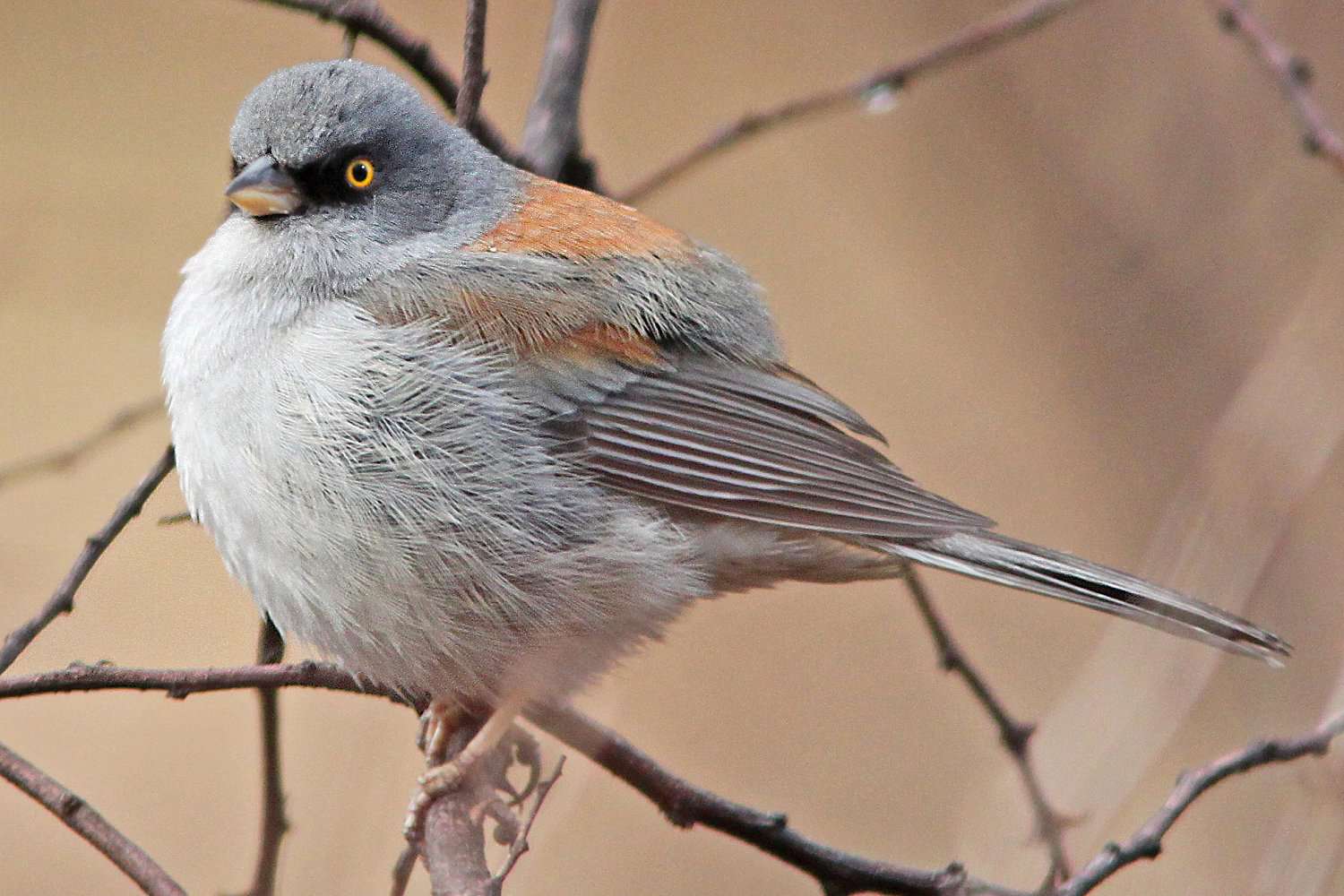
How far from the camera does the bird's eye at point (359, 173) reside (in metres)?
3.00

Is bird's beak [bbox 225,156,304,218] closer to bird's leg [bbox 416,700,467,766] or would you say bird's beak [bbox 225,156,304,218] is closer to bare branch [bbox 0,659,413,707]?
bare branch [bbox 0,659,413,707]

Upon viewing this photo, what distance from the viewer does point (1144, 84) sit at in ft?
15.3

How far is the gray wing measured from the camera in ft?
9.33

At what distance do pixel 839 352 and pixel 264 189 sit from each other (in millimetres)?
3001

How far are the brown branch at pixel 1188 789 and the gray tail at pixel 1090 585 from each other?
22 centimetres

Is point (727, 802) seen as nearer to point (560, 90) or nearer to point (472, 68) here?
point (472, 68)

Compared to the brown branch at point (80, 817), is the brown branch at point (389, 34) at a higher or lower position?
higher

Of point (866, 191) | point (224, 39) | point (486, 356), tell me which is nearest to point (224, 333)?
point (486, 356)

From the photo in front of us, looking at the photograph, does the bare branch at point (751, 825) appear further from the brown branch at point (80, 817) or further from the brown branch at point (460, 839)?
the brown branch at point (80, 817)

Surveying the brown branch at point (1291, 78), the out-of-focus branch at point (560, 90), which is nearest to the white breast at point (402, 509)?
the out-of-focus branch at point (560, 90)

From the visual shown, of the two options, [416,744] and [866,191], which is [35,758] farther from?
[866,191]

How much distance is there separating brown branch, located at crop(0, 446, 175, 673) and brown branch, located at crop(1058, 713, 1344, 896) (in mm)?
1695

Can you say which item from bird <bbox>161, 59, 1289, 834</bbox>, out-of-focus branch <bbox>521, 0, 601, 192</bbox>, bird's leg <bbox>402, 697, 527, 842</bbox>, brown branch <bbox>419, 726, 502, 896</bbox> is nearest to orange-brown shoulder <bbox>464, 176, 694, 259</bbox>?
bird <bbox>161, 59, 1289, 834</bbox>

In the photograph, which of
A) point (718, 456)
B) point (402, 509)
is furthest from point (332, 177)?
point (718, 456)
